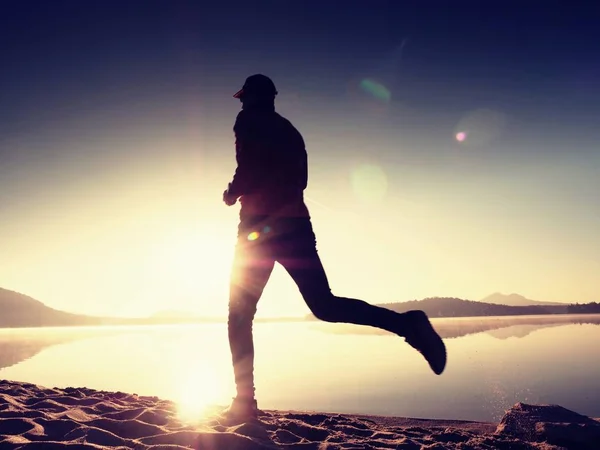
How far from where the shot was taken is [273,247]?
140 inches

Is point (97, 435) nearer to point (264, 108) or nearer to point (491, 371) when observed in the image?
point (264, 108)

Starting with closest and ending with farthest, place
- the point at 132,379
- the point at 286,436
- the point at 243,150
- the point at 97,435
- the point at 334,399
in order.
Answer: the point at 97,435
the point at 286,436
the point at 243,150
the point at 334,399
the point at 132,379

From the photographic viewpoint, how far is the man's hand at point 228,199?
12.2ft

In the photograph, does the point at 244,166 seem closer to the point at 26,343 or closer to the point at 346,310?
the point at 346,310

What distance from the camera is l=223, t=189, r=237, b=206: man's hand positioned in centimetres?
371

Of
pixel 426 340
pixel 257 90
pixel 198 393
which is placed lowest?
pixel 198 393

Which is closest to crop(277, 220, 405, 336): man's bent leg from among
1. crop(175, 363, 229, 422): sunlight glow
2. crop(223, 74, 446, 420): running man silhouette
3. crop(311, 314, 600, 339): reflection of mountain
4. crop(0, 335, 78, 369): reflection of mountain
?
crop(223, 74, 446, 420): running man silhouette

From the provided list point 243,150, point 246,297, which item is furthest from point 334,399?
point 243,150

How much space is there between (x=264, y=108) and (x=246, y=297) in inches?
67.3

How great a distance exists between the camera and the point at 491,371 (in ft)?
37.7

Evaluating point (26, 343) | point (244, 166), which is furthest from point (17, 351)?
point (244, 166)

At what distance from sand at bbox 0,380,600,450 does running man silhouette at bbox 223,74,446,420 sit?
0.56m

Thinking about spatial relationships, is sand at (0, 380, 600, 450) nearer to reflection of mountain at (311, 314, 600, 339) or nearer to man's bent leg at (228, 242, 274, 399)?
man's bent leg at (228, 242, 274, 399)

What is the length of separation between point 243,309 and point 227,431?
96 centimetres
